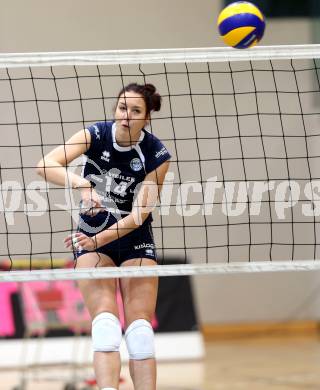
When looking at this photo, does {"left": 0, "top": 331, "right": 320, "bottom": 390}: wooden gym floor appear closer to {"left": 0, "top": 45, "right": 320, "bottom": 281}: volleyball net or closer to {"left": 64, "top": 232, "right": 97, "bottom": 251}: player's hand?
{"left": 0, "top": 45, "right": 320, "bottom": 281}: volleyball net

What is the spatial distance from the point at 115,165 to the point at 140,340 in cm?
112

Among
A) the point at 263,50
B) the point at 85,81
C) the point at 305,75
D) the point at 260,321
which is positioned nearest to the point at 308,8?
the point at 305,75

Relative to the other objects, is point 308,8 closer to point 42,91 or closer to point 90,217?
point 42,91

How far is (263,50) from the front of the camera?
19.1 ft

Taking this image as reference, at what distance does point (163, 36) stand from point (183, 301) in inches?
158

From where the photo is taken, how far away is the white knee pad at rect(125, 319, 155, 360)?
17.1 feet

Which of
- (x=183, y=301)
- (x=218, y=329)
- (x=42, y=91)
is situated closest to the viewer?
(x=183, y=301)

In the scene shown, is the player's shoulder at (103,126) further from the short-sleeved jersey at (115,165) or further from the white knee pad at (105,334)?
the white knee pad at (105,334)

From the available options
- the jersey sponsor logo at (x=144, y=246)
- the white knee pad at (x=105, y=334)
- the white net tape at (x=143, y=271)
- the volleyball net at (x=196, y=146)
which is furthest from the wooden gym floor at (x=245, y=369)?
the white knee pad at (x=105, y=334)

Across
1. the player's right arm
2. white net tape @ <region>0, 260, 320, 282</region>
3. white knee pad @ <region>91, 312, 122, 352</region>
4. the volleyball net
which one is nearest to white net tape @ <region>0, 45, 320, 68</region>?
the player's right arm

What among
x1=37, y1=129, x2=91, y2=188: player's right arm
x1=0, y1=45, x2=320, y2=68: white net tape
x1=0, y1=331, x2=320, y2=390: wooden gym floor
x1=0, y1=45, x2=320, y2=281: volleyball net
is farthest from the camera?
x1=0, y1=45, x2=320, y2=281: volleyball net

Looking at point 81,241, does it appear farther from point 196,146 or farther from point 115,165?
point 196,146

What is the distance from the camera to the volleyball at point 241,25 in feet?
18.1

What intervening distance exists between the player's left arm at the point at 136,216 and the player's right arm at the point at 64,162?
34 cm
